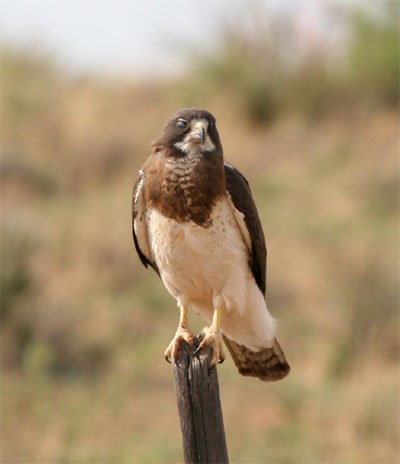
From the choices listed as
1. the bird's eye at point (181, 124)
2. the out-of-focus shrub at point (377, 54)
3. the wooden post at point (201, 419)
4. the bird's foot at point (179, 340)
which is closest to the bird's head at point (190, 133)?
the bird's eye at point (181, 124)

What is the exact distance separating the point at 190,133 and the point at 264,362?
4.25 feet

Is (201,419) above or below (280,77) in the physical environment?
below

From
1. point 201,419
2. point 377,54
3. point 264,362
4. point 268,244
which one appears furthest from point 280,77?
point 201,419

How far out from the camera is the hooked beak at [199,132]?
3.84m

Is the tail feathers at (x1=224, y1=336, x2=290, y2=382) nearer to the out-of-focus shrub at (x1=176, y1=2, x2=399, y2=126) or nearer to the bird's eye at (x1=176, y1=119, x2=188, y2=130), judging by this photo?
the bird's eye at (x1=176, y1=119, x2=188, y2=130)

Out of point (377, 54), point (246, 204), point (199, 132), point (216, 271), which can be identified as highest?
point (377, 54)

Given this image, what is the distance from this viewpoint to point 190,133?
3889 mm

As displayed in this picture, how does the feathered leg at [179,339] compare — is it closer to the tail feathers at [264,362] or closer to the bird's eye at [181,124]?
the tail feathers at [264,362]

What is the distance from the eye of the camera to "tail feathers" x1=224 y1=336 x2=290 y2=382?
A: 447 centimetres

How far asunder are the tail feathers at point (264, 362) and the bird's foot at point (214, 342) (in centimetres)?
38

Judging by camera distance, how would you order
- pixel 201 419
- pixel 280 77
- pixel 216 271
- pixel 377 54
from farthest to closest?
pixel 280 77 < pixel 377 54 < pixel 216 271 < pixel 201 419

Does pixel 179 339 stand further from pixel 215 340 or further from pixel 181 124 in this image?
pixel 181 124

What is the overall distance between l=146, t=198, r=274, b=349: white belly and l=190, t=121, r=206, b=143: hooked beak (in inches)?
13.9

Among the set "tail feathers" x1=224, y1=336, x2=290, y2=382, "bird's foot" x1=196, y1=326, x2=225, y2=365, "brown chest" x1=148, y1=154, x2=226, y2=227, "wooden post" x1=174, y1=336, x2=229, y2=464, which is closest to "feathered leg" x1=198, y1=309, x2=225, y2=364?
"bird's foot" x1=196, y1=326, x2=225, y2=365
